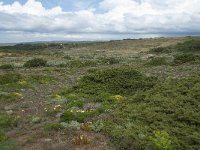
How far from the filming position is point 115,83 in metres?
29.2

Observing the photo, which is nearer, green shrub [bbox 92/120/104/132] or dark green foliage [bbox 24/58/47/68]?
green shrub [bbox 92/120/104/132]

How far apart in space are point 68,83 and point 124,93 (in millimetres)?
7390

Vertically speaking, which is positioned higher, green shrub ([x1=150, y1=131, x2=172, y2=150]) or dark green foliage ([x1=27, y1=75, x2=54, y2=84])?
green shrub ([x1=150, y1=131, x2=172, y2=150])

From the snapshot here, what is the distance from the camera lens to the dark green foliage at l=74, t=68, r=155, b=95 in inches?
1086

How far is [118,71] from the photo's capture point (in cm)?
3200

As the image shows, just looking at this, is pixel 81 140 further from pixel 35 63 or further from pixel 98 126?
pixel 35 63

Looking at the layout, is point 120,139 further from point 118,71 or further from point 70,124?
point 118,71

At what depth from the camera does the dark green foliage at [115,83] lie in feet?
90.5

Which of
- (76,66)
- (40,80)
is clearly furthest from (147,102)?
(76,66)

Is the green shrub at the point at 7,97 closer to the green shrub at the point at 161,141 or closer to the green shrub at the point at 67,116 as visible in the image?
the green shrub at the point at 67,116

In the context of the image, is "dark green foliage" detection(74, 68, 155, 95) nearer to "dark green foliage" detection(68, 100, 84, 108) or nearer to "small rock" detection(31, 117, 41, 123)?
"dark green foliage" detection(68, 100, 84, 108)

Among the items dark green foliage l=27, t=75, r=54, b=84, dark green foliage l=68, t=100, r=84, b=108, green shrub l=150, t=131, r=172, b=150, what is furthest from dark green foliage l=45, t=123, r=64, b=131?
dark green foliage l=27, t=75, r=54, b=84

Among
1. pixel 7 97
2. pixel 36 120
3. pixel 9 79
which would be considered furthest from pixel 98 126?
pixel 9 79

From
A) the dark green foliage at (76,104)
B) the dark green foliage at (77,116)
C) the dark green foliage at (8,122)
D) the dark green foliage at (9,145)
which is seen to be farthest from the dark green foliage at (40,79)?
the dark green foliage at (9,145)
